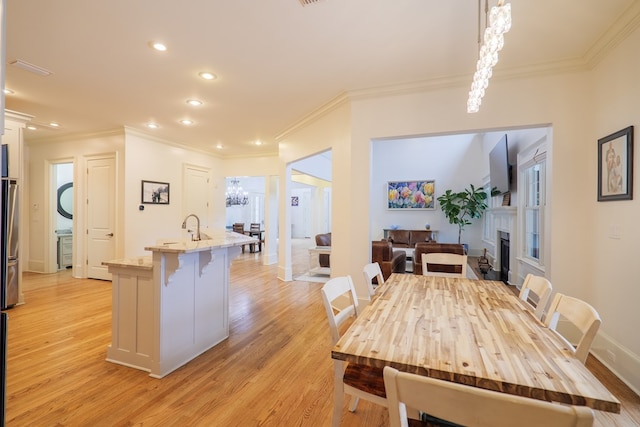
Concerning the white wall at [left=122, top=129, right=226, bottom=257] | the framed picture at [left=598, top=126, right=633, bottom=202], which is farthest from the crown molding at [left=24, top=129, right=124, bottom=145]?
the framed picture at [left=598, top=126, right=633, bottom=202]

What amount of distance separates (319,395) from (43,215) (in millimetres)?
6487

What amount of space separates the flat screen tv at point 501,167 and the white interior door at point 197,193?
5940 millimetres

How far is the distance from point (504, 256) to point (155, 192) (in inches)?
263

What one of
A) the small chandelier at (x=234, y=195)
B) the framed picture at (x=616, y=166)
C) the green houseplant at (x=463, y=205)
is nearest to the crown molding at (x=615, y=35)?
the framed picture at (x=616, y=166)

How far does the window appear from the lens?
4.01 meters

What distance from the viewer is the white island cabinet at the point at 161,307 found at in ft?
7.47

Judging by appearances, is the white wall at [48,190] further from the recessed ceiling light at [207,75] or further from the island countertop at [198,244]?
the island countertop at [198,244]

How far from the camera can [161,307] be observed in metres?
2.27

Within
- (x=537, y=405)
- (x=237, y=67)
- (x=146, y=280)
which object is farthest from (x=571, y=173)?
(x=146, y=280)

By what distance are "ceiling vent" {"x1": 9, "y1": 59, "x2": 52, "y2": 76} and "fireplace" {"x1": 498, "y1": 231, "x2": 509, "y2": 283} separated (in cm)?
701

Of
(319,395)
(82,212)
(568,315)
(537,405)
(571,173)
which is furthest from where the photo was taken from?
(82,212)

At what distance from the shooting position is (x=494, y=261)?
645cm

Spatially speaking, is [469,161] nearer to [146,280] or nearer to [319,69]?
[319,69]

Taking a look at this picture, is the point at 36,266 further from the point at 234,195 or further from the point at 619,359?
the point at 619,359
